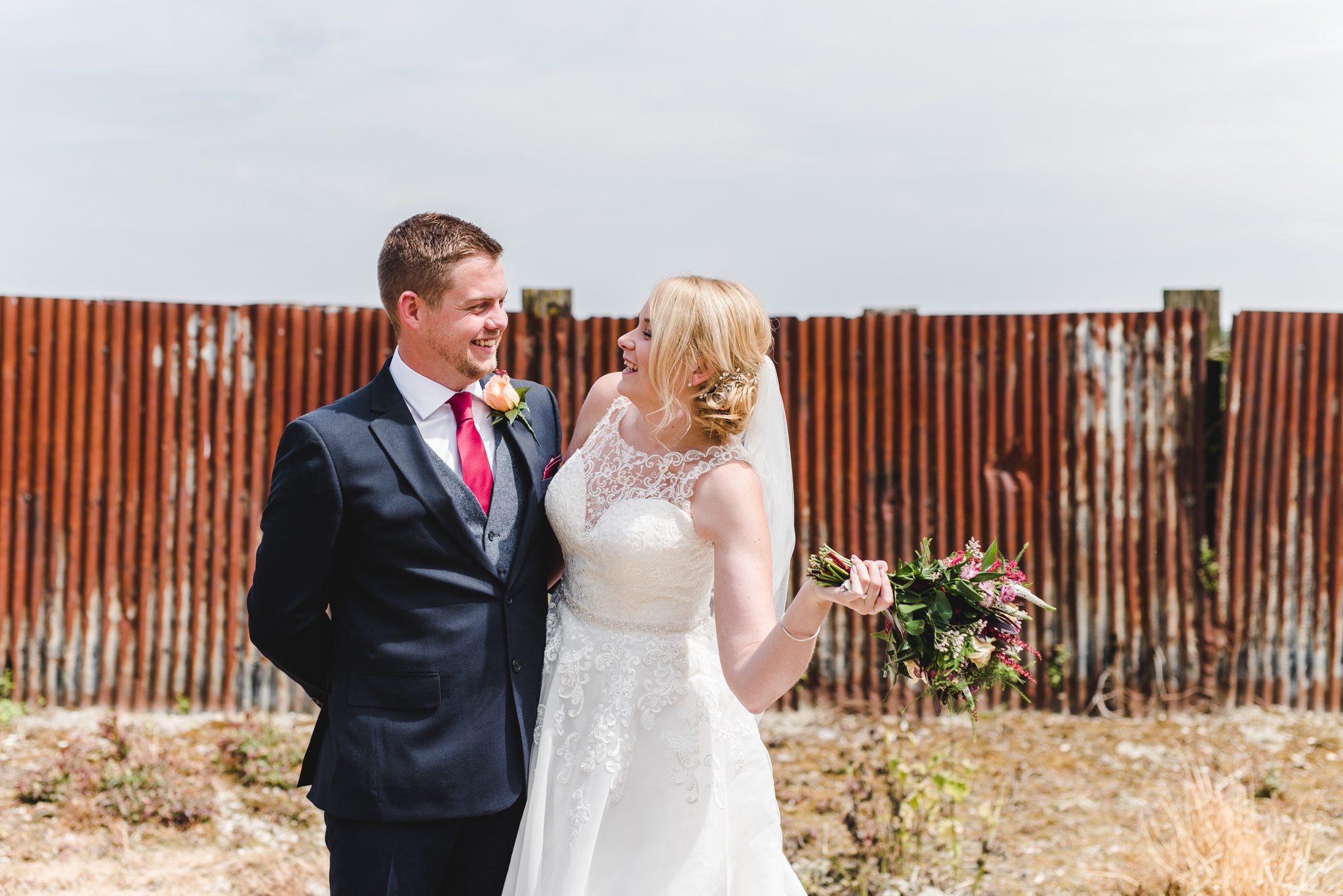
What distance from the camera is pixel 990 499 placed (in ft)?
21.3

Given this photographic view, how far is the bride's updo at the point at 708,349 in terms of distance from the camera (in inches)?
103

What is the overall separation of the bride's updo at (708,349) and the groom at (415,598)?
418 millimetres

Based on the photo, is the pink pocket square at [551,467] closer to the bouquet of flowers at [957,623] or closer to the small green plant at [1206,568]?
the bouquet of flowers at [957,623]

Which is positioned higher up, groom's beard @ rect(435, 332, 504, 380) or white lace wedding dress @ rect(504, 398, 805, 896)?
groom's beard @ rect(435, 332, 504, 380)

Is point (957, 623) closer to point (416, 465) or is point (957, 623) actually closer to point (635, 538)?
point (635, 538)

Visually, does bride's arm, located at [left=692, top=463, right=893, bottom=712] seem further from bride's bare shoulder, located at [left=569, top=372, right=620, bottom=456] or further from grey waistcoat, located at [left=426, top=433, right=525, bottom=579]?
bride's bare shoulder, located at [left=569, top=372, right=620, bottom=456]

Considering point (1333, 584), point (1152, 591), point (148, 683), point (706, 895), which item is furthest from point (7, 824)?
point (1333, 584)

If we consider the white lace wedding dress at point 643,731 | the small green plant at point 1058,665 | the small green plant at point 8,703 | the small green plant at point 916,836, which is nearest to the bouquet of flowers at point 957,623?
the white lace wedding dress at point 643,731

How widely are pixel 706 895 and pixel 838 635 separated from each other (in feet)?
13.0

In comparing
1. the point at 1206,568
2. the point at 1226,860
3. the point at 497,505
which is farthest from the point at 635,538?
the point at 1206,568

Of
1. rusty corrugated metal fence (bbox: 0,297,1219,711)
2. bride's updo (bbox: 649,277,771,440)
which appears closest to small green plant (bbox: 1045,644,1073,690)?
rusty corrugated metal fence (bbox: 0,297,1219,711)

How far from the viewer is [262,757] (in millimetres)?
5723

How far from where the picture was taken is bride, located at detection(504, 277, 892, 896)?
262 centimetres

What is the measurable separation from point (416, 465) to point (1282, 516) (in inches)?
230
